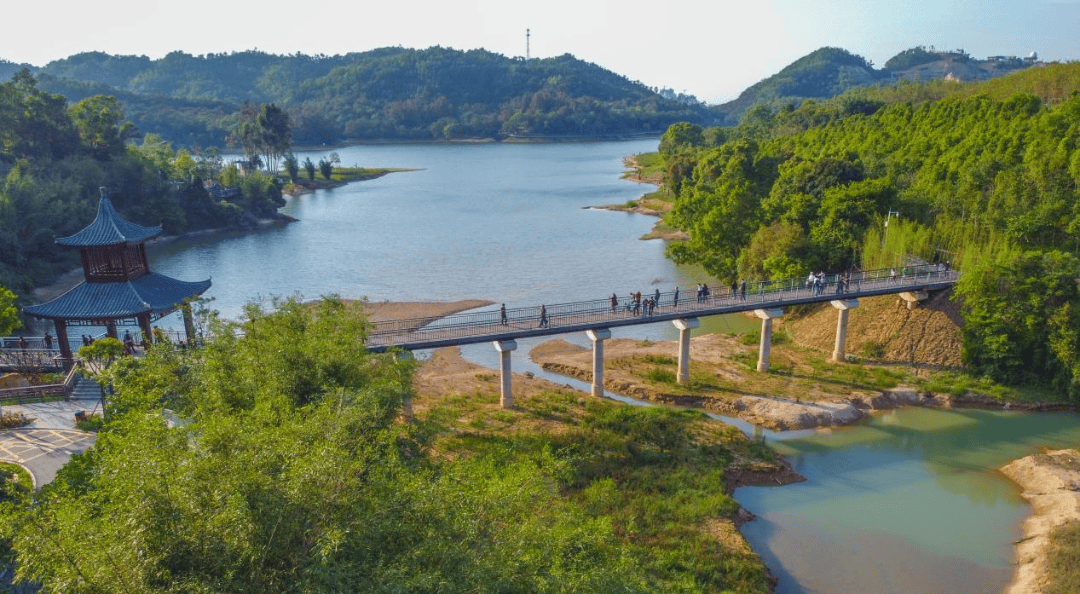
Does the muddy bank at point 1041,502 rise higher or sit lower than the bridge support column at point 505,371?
lower

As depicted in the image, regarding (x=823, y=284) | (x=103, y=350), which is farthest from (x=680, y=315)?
(x=103, y=350)

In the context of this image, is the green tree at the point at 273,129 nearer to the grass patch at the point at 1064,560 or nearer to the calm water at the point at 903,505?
the calm water at the point at 903,505

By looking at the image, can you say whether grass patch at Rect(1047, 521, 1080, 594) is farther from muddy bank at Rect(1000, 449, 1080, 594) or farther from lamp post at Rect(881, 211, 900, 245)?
lamp post at Rect(881, 211, 900, 245)

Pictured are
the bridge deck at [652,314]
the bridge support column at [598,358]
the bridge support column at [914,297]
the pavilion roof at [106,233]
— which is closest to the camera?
A: the pavilion roof at [106,233]

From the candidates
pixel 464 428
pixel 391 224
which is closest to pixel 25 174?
pixel 391 224

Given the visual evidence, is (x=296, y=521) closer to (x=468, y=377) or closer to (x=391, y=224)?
(x=468, y=377)

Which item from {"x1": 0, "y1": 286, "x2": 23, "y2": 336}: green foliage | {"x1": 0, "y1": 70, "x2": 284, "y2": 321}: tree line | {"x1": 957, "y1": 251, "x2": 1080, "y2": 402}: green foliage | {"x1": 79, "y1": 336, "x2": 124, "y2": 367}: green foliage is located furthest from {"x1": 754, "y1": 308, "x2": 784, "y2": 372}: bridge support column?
{"x1": 0, "y1": 70, "x2": 284, "y2": 321}: tree line

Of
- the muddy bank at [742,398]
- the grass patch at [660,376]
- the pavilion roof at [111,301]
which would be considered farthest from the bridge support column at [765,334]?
the pavilion roof at [111,301]
